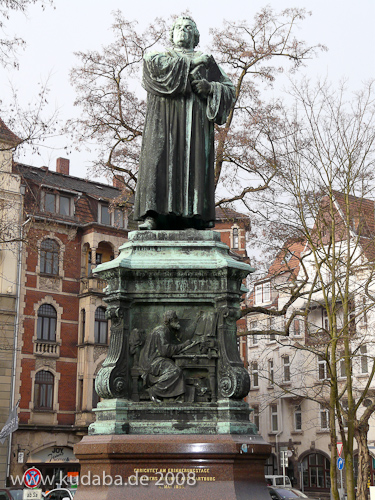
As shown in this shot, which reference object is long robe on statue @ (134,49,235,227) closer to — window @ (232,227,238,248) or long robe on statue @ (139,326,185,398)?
long robe on statue @ (139,326,185,398)

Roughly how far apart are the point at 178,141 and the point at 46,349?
96.0 ft

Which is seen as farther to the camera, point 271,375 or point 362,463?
point 271,375

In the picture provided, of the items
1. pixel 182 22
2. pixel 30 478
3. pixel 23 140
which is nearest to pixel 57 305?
pixel 30 478

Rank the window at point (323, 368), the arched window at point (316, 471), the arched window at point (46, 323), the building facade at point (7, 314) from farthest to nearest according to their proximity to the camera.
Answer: the arched window at point (316, 471)
the arched window at point (46, 323)
the building facade at point (7, 314)
the window at point (323, 368)

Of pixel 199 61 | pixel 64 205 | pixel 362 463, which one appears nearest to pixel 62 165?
pixel 64 205

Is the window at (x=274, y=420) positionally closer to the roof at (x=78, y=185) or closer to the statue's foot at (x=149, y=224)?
the roof at (x=78, y=185)

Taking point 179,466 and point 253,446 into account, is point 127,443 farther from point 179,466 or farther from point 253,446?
point 253,446

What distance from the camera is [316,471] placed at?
4369 centimetres

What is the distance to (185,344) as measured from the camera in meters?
6.71

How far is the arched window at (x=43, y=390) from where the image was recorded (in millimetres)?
34562

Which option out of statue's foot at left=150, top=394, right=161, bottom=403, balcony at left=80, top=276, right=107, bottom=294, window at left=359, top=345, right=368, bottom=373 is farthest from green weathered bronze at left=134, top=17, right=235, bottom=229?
balcony at left=80, top=276, right=107, bottom=294

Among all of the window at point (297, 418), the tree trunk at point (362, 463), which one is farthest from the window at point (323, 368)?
the tree trunk at point (362, 463)

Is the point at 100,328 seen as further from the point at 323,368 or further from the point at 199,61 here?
the point at 199,61

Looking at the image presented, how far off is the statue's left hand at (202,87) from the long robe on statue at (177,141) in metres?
0.04
